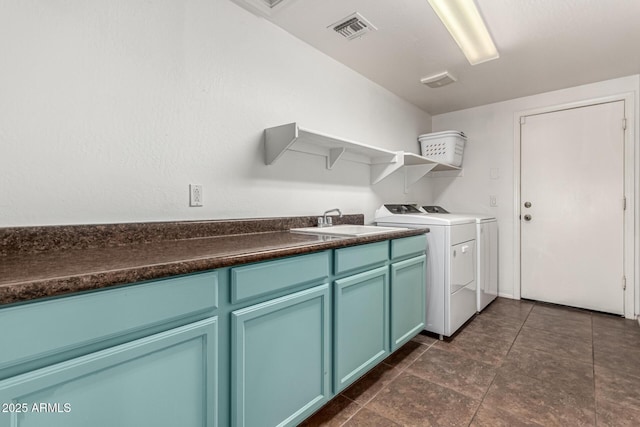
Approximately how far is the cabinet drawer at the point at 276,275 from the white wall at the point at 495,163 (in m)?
2.76

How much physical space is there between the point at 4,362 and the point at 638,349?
10.8 ft

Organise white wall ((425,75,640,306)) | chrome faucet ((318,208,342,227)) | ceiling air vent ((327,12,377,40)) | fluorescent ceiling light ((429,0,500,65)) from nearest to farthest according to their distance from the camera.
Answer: fluorescent ceiling light ((429,0,500,65)) → ceiling air vent ((327,12,377,40)) → chrome faucet ((318,208,342,227)) → white wall ((425,75,640,306))

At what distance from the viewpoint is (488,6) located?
172 cm

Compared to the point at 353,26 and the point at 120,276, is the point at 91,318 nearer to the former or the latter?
the point at 120,276

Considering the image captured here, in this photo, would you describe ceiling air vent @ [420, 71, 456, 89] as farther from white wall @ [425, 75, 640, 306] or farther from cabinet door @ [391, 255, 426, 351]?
cabinet door @ [391, 255, 426, 351]

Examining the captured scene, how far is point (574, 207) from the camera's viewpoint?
116 inches

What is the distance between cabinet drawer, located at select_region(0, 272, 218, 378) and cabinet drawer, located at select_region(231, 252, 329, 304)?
124 millimetres

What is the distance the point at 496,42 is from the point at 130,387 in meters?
2.71

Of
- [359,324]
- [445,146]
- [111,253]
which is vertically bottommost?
[359,324]

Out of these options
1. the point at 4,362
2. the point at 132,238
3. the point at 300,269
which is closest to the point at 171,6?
the point at 132,238

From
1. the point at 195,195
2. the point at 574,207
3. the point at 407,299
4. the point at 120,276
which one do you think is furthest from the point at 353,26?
the point at 574,207

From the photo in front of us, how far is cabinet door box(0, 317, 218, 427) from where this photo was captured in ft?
2.21

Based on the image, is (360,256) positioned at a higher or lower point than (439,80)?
lower

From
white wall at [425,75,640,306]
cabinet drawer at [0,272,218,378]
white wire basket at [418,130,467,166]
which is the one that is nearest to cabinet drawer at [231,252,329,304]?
cabinet drawer at [0,272,218,378]
